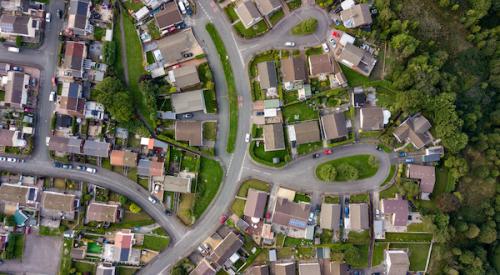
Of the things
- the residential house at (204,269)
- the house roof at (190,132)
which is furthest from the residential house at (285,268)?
the house roof at (190,132)

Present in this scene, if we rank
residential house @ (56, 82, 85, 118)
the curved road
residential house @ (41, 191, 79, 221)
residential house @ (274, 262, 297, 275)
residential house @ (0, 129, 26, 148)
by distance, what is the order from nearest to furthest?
residential house @ (56, 82, 85, 118)
residential house @ (41, 191, 79, 221)
residential house @ (0, 129, 26, 148)
residential house @ (274, 262, 297, 275)
the curved road

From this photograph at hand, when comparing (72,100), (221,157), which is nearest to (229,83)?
(221,157)

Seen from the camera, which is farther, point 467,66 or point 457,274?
point 467,66

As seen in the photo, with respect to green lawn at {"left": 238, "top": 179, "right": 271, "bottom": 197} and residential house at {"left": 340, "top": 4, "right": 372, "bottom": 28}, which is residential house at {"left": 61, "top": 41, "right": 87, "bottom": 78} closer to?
green lawn at {"left": 238, "top": 179, "right": 271, "bottom": 197}

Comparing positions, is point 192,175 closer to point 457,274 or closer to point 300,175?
point 300,175

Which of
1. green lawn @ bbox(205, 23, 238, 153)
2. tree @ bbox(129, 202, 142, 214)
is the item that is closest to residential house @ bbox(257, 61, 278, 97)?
green lawn @ bbox(205, 23, 238, 153)

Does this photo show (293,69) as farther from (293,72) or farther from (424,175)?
(424,175)

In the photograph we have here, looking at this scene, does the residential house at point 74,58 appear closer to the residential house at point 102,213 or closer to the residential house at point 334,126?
the residential house at point 102,213

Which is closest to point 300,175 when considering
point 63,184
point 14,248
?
point 63,184
